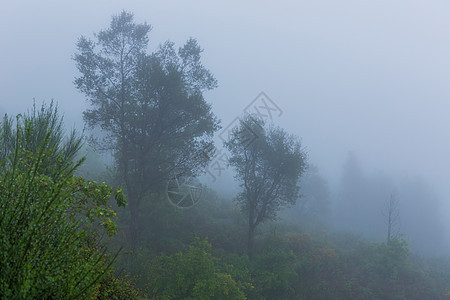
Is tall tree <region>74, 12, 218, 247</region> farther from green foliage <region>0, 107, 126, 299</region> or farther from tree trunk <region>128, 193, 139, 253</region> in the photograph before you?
green foliage <region>0, 107, 126, 299</region>

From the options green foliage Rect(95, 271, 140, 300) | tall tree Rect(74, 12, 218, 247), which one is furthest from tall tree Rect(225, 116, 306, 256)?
green foliage Rect(95, 271, 140, 300)

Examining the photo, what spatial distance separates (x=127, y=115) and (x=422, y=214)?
83.8 metres

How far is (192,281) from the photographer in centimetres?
1185

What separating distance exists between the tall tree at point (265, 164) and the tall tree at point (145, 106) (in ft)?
17.0

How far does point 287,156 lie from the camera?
21.5m

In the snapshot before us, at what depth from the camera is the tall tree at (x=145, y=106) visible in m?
16.5

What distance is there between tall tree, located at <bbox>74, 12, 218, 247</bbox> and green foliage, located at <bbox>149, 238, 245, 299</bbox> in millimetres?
4670

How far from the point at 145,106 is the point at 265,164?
1156 cm

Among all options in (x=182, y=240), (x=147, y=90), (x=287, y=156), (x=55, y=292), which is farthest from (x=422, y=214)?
(x=55, y=292)

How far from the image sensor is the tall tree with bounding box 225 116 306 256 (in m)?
21.5

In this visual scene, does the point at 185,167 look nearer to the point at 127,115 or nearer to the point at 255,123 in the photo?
the point at 127,115

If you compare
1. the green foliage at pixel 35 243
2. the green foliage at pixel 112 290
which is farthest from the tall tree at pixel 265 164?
the green foliage at pixel 35 243

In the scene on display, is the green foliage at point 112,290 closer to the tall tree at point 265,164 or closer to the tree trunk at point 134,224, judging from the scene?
the tree trunk at point 134,224

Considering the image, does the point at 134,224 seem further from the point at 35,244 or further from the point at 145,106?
the point at 35,244
